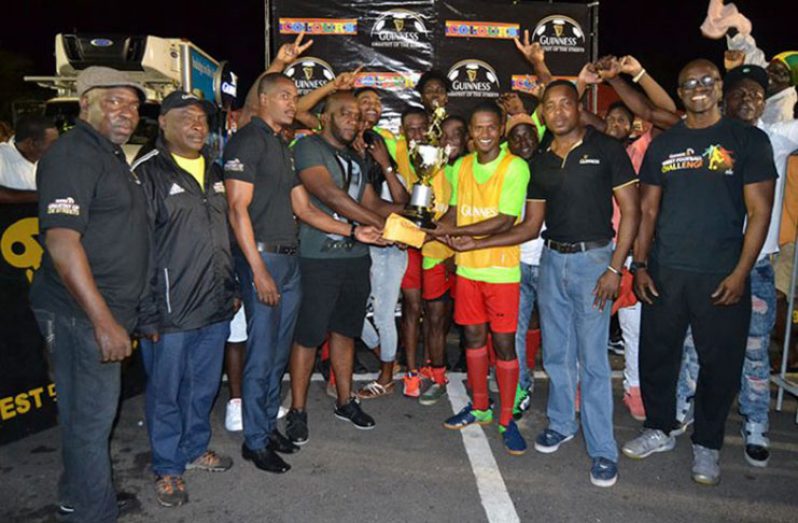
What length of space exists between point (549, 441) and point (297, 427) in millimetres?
1797

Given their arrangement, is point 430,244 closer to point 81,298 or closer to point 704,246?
point 704,246

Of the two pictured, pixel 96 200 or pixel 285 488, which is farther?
pixel 285 488

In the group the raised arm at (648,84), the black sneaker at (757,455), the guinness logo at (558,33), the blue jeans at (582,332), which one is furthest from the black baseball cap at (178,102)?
the guinness logo at (558,33)

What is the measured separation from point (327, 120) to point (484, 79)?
4.17 meters

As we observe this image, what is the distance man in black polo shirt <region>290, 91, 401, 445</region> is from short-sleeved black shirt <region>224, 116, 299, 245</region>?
247 millimetres

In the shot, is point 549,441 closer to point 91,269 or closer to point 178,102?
point 91,269

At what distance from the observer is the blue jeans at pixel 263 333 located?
12.9 ft

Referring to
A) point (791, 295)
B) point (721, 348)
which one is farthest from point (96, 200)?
point (791, 295)

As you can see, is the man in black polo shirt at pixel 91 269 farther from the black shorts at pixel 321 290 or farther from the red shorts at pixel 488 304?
the red shorts at pixel 488 304

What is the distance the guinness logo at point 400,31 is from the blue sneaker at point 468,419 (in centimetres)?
492

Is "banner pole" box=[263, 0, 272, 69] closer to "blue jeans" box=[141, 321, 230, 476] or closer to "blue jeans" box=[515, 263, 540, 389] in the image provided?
"blue jeans" box=[515, 263, 540, 389]

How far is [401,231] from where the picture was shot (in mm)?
4203

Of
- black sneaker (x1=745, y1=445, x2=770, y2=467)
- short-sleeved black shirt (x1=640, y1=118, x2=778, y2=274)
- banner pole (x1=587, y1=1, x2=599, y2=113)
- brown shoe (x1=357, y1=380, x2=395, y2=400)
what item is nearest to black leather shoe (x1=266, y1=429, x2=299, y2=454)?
brown shoe (x1=357, y1=380, x2=395, y2=400)

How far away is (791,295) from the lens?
467cm
